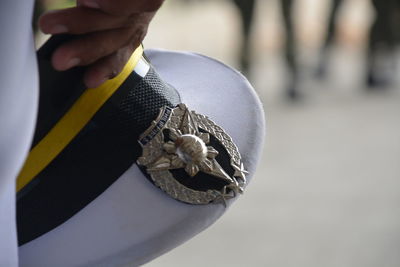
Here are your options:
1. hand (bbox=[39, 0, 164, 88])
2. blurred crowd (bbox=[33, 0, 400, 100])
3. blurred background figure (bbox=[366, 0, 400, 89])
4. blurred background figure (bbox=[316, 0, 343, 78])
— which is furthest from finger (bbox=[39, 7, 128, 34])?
blurred background figure (bbox=[316, 0, 343, 78])

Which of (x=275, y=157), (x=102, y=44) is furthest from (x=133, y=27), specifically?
(x=275, y=157)

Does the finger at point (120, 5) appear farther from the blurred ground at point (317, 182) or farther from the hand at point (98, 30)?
the blurred ground at point (317, 182)

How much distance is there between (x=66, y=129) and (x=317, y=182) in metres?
2.98

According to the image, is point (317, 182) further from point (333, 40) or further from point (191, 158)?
point (191, 158)

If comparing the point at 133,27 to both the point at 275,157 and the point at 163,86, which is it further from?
the point at 275,157

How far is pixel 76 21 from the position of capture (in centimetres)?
85

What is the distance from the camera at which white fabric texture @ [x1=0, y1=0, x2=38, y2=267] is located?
0.76 metres

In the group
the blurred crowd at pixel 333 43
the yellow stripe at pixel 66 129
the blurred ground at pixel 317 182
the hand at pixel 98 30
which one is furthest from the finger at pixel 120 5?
the blurred crowd at pixel 333 43

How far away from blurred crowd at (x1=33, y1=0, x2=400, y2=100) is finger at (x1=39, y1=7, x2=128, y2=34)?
4.78 meters

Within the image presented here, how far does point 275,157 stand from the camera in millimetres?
4297

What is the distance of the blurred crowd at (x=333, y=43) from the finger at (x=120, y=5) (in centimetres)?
476

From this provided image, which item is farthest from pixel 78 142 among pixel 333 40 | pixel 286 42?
pixel 333 40

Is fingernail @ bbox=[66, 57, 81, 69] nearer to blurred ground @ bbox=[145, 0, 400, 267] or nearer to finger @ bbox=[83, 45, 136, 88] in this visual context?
finger @ bbox=[83, 45, 136, 88]

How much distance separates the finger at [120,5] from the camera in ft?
2.76
